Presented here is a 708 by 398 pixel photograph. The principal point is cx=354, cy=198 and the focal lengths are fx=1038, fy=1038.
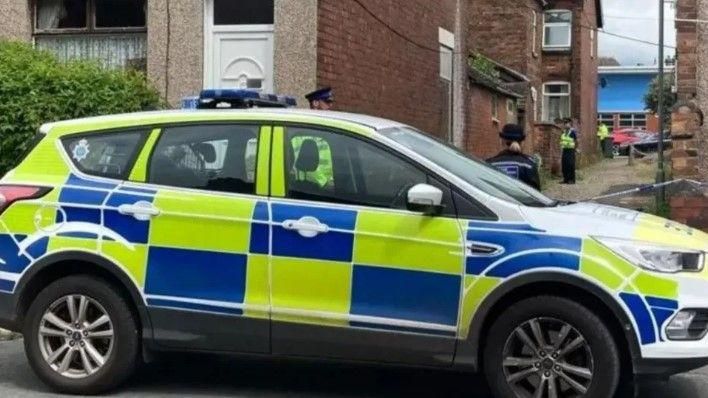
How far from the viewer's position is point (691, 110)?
12.8 metres

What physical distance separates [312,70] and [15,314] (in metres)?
5.93

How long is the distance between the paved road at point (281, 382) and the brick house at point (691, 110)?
6.31m

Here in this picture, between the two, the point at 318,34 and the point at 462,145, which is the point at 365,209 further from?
the point at 462,145

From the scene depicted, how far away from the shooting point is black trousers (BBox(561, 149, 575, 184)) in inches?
914

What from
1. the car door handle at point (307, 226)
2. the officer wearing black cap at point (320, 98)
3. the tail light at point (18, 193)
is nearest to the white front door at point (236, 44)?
the officer wearing black cap at point (320, 98)

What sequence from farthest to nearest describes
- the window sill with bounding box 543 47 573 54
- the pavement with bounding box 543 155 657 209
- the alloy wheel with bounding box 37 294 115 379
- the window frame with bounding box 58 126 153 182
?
the window sill with bounding box 543 47 573 54
the pavement with bounding box 543 155 657 209
the window frame with bounding box 58 126 153 182
the alloy wheel with bounding box 37 294 115 379

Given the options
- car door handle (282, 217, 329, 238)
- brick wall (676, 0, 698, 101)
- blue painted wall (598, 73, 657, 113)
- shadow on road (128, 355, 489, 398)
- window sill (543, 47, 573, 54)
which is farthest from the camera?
blue painted wall (598, 73, 657, 113)

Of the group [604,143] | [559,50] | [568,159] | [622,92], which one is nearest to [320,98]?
[568,159]

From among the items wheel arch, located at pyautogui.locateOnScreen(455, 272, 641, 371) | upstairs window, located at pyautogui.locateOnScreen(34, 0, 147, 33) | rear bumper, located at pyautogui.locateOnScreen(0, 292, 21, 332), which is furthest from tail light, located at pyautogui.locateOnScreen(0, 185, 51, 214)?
upstairs window, located at pyautogui.locateOnScreen(34, 0, 147, 33)

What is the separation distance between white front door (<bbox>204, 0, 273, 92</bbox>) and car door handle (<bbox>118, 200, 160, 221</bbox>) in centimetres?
593

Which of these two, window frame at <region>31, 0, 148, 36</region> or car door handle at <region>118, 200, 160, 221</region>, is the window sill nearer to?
window frame at <region>31, 0, 148, 36</region>

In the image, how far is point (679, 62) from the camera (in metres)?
13.6

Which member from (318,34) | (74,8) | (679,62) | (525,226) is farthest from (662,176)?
(525,226)

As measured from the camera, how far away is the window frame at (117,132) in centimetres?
641
